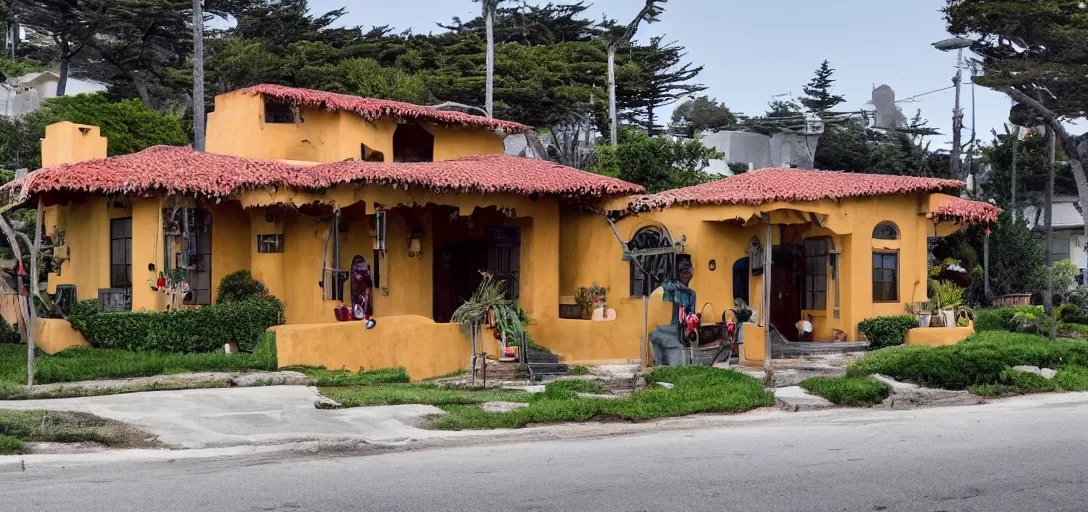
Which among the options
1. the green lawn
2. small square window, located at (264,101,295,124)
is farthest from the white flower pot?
small square window, located at (264,101,295,124)

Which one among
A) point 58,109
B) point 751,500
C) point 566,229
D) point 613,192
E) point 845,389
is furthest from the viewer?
point 58,109

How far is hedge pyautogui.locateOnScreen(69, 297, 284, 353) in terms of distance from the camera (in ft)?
64.8

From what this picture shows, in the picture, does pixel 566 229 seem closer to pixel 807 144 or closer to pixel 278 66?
pixel 278 66

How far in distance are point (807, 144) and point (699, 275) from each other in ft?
83.5

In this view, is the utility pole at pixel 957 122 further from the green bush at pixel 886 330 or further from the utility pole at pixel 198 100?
the utility pole at pixel 198 100

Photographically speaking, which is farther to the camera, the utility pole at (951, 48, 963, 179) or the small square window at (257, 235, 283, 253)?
the utility pole at (951, 48, 963, 179)

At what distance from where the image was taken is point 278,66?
145 ft

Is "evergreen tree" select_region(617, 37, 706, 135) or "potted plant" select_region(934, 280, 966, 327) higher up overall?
"evergreen tree" select_region(617, 37, 706, 135)

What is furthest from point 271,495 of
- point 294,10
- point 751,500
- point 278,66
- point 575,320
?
point 294,10

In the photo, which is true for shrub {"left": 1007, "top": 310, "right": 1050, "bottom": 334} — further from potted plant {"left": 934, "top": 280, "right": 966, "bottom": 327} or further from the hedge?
the hedge

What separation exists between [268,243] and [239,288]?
1129 mm

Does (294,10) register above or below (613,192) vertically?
above

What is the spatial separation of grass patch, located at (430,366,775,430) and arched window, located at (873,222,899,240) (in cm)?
955

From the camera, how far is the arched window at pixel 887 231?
84.1ft
